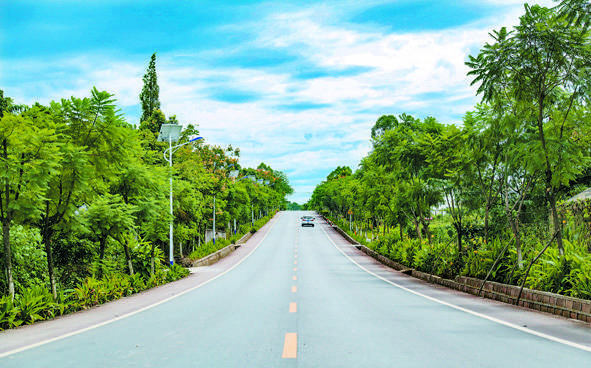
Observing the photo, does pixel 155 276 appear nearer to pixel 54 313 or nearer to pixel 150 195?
pixel 150 195

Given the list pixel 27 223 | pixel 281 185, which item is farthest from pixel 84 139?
pixel 281 185

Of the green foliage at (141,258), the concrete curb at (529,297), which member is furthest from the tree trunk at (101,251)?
the concrete curb at (529,297)

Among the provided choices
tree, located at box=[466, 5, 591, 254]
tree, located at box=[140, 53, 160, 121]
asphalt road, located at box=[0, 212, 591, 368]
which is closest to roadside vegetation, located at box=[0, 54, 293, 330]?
asphalt road, located at box=[0, 212, 591, 368]

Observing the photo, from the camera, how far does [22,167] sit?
10609 mm

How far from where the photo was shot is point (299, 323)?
8984 mm

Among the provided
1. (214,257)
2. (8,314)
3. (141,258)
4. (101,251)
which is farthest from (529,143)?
(214,257)

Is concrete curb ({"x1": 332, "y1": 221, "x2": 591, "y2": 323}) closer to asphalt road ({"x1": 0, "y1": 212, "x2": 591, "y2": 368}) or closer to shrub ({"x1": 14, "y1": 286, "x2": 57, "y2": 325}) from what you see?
asphalt road ({"x1": 0, "y1": 212, "x2": 591, "y2": 368})

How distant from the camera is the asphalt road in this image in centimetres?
596

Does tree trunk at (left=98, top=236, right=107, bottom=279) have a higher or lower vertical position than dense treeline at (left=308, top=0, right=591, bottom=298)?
lower

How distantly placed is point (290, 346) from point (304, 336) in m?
0.86

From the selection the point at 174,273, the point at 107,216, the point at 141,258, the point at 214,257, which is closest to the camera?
the point at 107,216

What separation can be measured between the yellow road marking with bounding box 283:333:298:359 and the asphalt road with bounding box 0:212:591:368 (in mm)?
26

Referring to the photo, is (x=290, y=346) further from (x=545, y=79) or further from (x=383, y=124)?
(x=383, y=124)

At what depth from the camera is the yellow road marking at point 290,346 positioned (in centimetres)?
617
